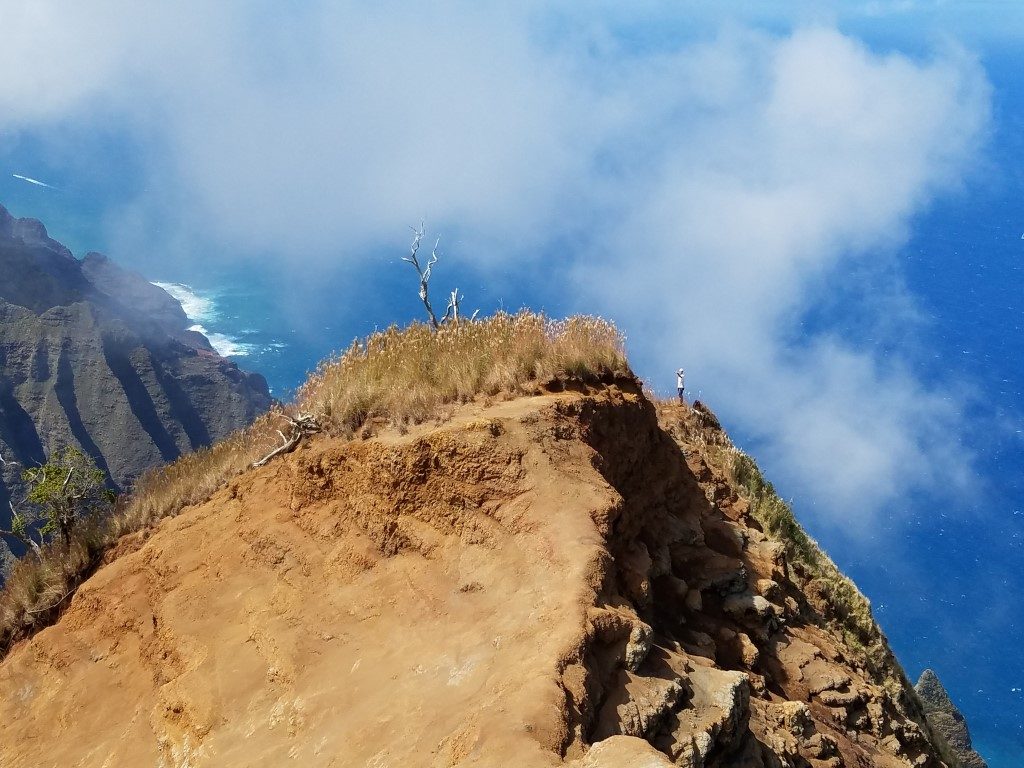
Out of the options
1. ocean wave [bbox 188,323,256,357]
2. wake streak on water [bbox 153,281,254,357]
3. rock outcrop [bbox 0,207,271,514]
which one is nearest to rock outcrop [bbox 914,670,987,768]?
rock outcrop [bbox 0,207,271,514]

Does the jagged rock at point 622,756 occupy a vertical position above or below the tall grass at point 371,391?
below

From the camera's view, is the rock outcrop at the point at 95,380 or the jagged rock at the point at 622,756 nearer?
the jagged rock at the point at 622,756

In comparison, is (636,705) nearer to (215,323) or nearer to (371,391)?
(371,391)

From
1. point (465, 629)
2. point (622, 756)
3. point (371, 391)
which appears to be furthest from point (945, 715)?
point (622, 756)


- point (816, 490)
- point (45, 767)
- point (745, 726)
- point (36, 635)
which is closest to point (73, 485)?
point (36, 635)

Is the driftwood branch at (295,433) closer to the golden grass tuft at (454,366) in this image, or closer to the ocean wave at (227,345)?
the golden grass tuft at (454,366)

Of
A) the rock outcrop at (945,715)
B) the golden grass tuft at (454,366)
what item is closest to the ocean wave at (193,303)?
the rock outcrop at (945,715)

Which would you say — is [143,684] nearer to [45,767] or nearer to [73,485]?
[45,767]
